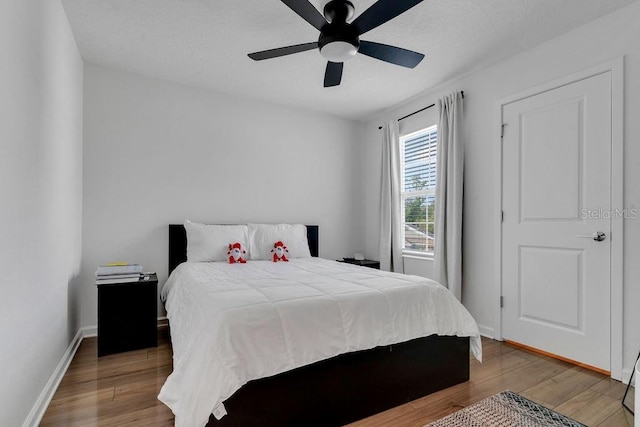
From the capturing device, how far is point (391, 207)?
13.6 ft

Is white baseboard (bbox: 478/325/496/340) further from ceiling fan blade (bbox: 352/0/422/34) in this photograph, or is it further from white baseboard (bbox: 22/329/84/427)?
white baseboard (bbox: 22/329/84/427)

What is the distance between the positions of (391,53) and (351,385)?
2097 mm

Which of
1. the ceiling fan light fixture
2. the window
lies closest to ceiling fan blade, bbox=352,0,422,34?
the ceiling fan light fixture

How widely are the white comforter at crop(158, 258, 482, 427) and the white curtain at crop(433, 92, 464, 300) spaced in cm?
116

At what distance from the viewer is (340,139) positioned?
4.61 metres

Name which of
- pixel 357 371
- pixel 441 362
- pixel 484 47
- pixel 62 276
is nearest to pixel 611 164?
pixel 484 47

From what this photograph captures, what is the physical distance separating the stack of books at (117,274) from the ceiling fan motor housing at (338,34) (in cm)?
231

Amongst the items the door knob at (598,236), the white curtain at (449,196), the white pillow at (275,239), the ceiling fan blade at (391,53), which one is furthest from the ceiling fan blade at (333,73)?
the door knob at (598,236)

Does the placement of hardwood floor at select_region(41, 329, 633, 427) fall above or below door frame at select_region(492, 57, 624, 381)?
below

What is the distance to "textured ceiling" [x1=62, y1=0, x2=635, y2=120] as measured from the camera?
88.8 inches

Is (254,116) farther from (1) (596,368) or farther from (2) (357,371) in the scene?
(1) (596,368)

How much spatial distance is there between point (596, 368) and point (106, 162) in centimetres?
437

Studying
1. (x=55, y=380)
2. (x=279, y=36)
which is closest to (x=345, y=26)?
(x=279, y=36)

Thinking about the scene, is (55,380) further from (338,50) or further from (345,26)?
(345,26)
